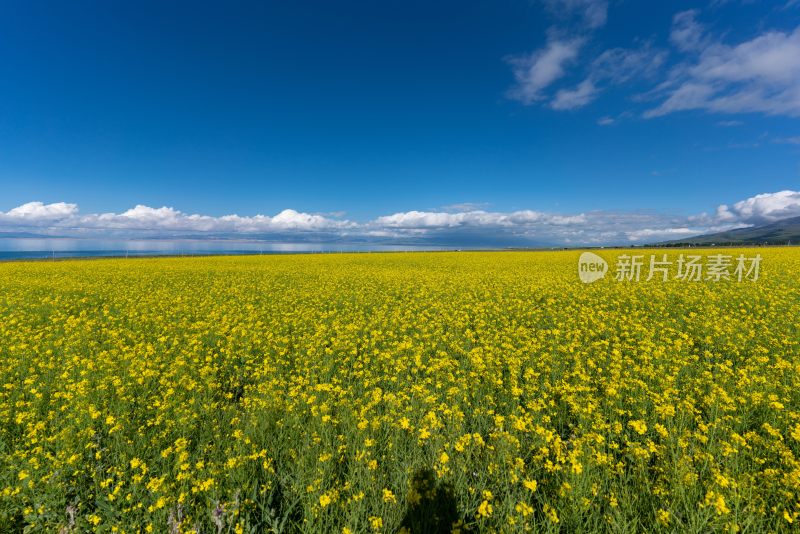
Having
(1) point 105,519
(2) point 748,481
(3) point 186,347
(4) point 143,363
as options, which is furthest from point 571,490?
(3) point 186,347

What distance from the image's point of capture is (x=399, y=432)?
436 centimetres

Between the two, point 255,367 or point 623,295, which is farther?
point 623,295

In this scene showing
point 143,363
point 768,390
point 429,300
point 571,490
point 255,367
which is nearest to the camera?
point 571,490

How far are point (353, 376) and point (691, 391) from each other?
6010 mm

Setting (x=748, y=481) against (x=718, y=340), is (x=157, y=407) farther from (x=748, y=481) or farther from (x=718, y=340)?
(x=718, y=340)

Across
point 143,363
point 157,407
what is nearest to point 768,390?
point 157,407

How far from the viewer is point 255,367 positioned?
23.8ft

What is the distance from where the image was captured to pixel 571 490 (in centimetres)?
327

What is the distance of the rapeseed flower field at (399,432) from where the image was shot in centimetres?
324

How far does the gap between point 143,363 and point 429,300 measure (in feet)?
30.4

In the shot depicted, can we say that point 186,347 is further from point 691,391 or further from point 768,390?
point 768,390

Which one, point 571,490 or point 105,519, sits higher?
point 571,490

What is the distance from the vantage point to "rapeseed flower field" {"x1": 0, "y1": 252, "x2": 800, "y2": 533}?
10.6 ft

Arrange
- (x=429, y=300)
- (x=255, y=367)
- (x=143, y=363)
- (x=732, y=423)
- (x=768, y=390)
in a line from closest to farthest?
(x=732, y=423) < (x=768, y=390) < (x=143, y=363) < (x=255, y=367) < (x=429, y=300)
